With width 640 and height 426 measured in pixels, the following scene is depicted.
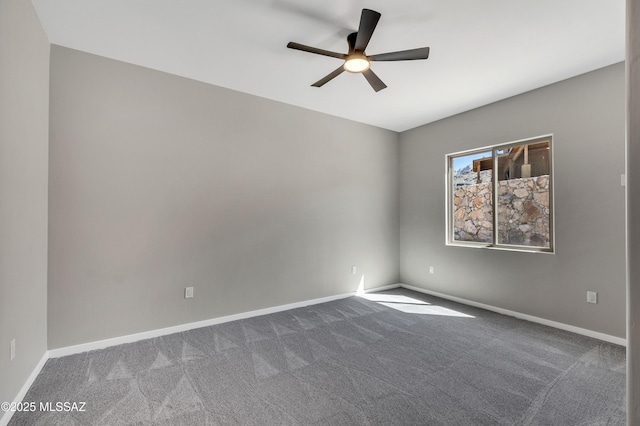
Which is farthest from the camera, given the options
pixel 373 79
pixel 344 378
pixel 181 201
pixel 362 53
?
pixel 181 201

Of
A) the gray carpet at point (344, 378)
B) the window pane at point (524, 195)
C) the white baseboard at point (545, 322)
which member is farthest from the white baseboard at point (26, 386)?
the window pane at point (524, 195)

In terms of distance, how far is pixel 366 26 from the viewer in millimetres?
2004

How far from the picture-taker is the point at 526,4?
2.07 m

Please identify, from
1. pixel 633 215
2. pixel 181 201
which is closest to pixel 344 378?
pixel 633 215

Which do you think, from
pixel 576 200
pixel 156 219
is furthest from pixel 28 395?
pixel 576 200

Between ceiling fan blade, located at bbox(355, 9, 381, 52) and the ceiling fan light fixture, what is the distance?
0.07 meters

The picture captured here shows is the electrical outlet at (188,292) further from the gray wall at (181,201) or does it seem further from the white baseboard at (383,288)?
the white baseboard at (383,288)

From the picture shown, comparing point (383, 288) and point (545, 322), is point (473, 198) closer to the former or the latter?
point (545, 322)

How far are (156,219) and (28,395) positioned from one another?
1.56 metres

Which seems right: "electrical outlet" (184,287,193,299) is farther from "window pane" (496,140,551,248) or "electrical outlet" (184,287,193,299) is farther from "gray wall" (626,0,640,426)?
"window pane" (496,140,551,248)

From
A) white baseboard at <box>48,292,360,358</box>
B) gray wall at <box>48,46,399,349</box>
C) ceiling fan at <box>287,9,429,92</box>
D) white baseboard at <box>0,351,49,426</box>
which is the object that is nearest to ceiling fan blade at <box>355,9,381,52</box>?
ceiling fan at <box>287,9,429,92</box>

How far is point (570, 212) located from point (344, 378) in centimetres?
298

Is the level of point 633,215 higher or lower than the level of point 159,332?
higher

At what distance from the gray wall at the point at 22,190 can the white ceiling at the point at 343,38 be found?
0.41 meters
